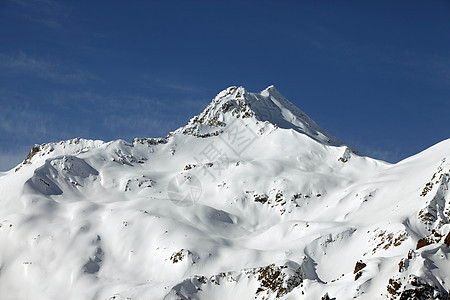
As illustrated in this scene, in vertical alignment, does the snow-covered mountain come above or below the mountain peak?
below

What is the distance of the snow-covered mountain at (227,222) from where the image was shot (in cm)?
Result: 9150

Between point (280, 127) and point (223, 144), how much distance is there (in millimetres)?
24899

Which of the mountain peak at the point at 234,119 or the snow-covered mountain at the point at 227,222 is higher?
the mountain peak at the point at 234,119

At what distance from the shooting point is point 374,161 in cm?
14888

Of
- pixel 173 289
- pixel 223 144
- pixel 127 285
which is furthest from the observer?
pixel 223 144

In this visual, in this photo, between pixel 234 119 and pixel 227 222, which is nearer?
pixel 227 222

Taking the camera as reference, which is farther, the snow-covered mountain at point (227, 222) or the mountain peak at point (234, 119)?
the mountain peak at point (234, 119)

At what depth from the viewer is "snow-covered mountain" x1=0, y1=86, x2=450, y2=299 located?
91500 mm

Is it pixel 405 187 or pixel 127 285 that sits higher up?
pixel 405 187

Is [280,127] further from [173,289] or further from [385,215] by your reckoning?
[173,289]

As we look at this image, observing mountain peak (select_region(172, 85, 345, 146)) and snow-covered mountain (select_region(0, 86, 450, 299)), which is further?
mountain peak (select_region(172, 85, 345, 146))

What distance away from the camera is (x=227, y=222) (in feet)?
427

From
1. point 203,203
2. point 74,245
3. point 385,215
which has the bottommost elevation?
point 385,215

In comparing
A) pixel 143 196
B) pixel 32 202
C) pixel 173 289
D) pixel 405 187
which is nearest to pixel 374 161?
pixel 405 187
